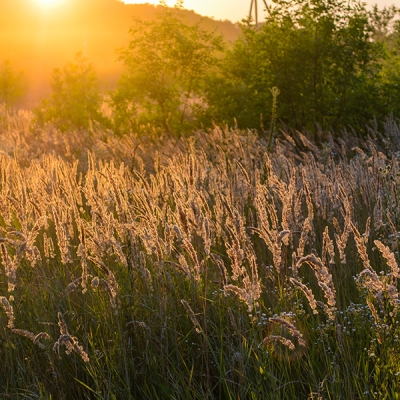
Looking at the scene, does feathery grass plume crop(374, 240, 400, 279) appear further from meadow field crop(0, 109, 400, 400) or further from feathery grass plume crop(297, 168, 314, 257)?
feathery grass plume crop(297, 168, 314, 257)

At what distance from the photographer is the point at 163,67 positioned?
43.1 feet

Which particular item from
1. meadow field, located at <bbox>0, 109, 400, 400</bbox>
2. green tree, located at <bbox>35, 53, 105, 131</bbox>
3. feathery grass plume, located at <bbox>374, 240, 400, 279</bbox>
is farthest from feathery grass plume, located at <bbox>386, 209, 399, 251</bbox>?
green tree, located at <bbox>35, 53, 105, 131</bbox>

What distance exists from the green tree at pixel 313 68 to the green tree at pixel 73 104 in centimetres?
549

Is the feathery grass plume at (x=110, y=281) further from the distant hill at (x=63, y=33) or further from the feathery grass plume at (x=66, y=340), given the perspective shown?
the distant hill at (x=63, y=33)

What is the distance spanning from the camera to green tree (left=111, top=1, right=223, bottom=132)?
12.9m

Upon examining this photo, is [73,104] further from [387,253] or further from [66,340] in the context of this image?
[387,253]

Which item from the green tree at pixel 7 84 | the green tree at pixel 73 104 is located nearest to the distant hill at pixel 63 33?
the green tree at pixel 7 84

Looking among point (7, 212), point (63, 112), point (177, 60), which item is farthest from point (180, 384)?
point (63, 112)

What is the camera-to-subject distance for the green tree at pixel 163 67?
42.4 ft

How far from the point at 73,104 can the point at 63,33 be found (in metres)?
87.6

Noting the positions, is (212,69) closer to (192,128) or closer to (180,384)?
(192,128)

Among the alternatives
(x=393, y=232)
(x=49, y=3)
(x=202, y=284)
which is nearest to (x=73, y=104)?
(x=202, y=284)

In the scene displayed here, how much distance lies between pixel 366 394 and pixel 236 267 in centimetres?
76

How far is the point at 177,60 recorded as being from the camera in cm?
1312
